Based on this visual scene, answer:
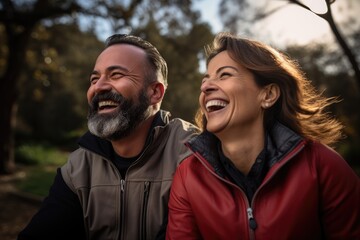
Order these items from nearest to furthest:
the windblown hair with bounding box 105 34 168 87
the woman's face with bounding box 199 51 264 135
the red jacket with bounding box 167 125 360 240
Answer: the red jacket with bounding box 167 125 360 240, the woman's face with bounding box 199 51 264 135, the windblown hair with bounding box 105 34 168 87

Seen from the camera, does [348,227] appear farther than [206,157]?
No

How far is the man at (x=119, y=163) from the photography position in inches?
96.8

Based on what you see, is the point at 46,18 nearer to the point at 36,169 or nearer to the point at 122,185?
the point at 36,169

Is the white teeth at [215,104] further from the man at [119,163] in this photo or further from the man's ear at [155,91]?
the man's ear at [155,91]

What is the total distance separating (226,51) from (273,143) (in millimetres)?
630

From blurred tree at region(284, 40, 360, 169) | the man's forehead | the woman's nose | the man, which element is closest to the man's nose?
the man

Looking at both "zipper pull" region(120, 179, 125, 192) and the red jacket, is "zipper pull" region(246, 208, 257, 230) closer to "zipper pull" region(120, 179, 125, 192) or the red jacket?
the red jacket

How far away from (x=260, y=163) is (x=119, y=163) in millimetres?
1063

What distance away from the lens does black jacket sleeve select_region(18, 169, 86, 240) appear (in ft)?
8.02

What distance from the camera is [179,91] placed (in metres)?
8.71

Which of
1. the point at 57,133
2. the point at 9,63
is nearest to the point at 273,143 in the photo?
the point at 9,63

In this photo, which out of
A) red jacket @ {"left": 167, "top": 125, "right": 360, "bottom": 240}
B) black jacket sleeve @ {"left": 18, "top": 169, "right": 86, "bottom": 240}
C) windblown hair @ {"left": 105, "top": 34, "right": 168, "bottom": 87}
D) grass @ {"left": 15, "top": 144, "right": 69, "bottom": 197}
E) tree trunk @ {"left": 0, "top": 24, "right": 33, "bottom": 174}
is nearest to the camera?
red jacket @ {"left": 167, "top": 125, "right": 360, "bottom": 240}

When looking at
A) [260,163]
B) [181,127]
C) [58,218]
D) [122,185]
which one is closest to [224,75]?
[260,163]

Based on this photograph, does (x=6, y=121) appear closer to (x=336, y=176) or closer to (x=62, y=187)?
(x=62, y=187)
